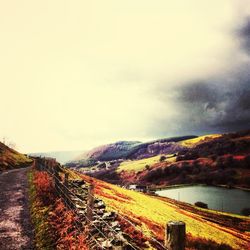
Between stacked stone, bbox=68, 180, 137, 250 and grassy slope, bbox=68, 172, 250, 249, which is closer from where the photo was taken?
stacked stone, bbox=68, 180, 137, 250

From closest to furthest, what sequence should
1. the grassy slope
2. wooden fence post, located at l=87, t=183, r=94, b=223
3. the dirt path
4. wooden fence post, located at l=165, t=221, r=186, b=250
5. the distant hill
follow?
1. wooden fence post, located at l=165, t=221, r=186, b=250
2. wooden fence post, located at l=87, t=183, r=94, b=223
3. the dirt path
4. the grassy slope
5. the distant hill

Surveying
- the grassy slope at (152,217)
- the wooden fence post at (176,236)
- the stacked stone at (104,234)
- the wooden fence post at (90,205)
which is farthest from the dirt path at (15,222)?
the wooden fence post at (176,236)

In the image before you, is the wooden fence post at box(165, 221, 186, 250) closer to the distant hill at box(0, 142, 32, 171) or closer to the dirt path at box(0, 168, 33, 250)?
the dirt path at box(0, 168, 33, 250)

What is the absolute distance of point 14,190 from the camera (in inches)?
1259

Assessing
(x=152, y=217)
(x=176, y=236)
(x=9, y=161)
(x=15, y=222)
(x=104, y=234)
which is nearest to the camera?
(x=176, y=236)

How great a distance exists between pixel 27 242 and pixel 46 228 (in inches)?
65.5

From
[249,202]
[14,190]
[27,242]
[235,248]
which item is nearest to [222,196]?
[249,202]

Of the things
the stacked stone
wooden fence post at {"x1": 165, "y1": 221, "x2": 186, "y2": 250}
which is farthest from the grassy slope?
wooden fence post at {"x1": 165, "y1": 221, "x2": 186, "y2": 250}

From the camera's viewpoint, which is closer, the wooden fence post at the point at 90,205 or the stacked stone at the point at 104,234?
the stacked stone at the point at 104,234

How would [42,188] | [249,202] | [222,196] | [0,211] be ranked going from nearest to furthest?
[0,211]
[42,188]
[249,202]
[222,196]

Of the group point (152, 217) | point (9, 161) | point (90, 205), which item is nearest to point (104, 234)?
point (90, 205)

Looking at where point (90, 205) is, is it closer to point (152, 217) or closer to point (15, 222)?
point (15, 222)

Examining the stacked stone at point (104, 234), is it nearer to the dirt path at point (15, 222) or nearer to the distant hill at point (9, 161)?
the dirt path at point (15, 222)

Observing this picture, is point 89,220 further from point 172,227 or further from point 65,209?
Answer: point 172,227
